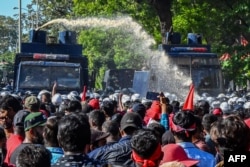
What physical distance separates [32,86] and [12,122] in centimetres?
1224

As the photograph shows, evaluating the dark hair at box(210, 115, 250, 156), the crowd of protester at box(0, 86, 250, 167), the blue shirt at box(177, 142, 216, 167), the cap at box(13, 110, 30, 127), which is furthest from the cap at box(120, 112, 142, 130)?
the dark hair at box(210, 115, 250, 156)

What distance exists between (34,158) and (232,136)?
4.89 feet

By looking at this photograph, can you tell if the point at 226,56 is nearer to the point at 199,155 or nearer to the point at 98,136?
the point at 98,136

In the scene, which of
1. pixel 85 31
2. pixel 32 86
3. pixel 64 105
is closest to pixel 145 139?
pixel 64 105

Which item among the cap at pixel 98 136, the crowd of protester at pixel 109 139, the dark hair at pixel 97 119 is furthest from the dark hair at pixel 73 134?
the dark hair at pixel 97 119

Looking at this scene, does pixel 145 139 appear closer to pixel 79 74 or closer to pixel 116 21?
pixel 79 74

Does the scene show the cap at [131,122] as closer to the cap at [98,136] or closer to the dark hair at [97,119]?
the cap at [98,136]

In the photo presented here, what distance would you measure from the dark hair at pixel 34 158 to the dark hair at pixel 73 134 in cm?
30

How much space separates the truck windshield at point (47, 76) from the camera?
826 inches

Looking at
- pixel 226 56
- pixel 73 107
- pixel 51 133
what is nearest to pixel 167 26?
pixel 226 56

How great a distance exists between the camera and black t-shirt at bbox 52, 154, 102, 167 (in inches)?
220

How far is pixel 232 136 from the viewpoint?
5.71 m


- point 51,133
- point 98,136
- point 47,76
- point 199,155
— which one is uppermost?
point 47,76

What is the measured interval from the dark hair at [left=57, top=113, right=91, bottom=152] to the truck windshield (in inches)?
592
